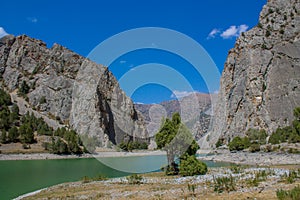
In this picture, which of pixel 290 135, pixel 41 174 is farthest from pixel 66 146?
pixel 290 135

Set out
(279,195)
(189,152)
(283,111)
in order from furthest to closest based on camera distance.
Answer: (283,111) < (189,152) < (279,195)

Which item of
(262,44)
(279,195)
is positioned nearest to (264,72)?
(262,44)

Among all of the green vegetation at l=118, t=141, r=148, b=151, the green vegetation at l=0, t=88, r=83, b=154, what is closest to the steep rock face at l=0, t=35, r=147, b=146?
the green vegetation at l=118, t=141, r=148, b=151

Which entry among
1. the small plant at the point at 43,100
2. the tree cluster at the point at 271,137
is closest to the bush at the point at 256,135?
the tree cluster at the point at 271,137

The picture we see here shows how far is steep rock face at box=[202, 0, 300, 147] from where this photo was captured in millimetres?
117438

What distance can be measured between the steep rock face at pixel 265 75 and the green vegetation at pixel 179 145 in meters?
91.0

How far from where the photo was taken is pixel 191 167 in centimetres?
3328

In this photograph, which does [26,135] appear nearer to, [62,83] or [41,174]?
[62,83]

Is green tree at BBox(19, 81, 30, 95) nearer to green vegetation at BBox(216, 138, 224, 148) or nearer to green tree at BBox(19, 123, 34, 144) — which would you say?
green tree at BBox(19, 123, 34, 144)

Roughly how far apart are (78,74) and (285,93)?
121676 mm

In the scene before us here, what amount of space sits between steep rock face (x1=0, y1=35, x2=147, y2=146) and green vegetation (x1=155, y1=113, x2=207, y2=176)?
12664 cm

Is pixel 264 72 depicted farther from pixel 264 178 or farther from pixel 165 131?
pixel 264 178

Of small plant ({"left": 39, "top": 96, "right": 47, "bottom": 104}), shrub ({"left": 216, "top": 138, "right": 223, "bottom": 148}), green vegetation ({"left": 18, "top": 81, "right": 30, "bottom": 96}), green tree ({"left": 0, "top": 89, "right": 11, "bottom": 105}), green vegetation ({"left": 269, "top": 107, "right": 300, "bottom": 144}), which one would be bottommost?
shrub ({"left": 216, "top": 138, "right": 223, "bottom": 148})

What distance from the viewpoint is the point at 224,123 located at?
14388 cm
